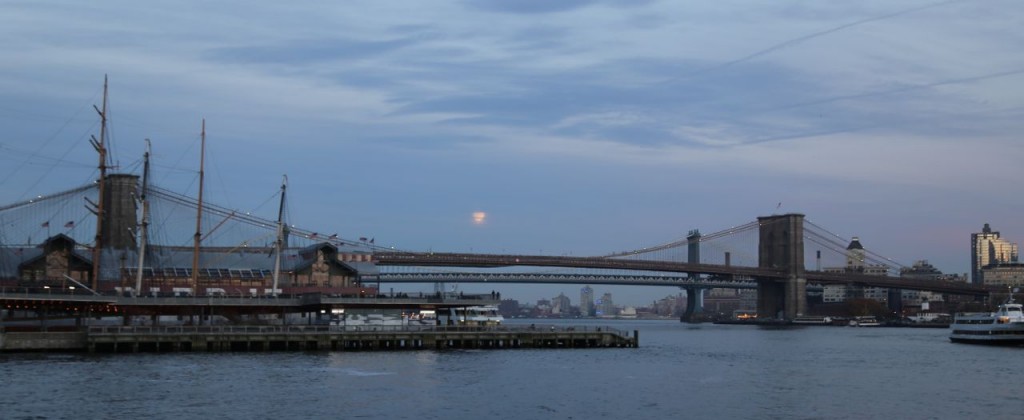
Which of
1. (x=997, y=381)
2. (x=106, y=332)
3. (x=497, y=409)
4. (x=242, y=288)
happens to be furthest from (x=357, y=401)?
(x=242, y=288)

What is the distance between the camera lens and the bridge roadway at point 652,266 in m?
152

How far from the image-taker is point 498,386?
58844 millimetres

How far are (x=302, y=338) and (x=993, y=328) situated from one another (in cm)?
6011

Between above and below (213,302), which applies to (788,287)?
above

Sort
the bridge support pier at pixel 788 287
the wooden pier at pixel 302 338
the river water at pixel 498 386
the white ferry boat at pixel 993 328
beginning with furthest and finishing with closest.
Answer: the bridge support pier at pixel 788 287 → the white ferry boat at pixel 993 328 → the wooden pier at pixel 302 338 → the river water at pixel 498 386

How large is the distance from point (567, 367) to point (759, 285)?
133035 millimetres

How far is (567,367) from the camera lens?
231ft

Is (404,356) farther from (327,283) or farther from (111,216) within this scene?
(111,216)

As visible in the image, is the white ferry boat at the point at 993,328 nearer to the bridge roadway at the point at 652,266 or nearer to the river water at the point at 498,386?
the river water at the point at 498,386

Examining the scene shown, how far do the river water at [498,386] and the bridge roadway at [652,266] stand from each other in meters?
68.5

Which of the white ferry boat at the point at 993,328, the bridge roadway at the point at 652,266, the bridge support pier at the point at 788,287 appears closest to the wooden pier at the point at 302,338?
the white ferry boat at the point at 993,328

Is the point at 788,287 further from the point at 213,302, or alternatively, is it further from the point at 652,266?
the point at 213,302

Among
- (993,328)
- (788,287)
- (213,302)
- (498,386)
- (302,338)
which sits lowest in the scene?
(498,386)

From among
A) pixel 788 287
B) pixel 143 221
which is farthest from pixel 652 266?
pixel 143 221
